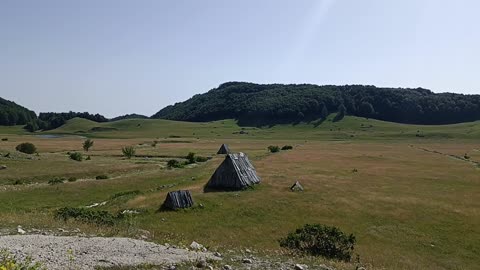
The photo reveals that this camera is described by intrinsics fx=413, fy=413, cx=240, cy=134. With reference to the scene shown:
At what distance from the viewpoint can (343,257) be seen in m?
25.3

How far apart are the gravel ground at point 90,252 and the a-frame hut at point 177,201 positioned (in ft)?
59.3

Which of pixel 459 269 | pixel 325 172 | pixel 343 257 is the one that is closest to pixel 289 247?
pixel 343 257

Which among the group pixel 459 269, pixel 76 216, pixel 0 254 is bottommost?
pixel 459 269

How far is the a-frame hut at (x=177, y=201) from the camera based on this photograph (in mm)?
37859

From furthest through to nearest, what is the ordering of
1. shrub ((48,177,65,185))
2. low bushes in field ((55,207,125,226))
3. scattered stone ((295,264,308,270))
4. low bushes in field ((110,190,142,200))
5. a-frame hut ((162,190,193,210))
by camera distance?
→ shrub ((48,177,65,185))
low bushes in field ((110,190,142,200))
a-frame hut ((162,190,193,210))
low bushes in field ((55,207,125,226))
scattered stone ((295,264,308,270))

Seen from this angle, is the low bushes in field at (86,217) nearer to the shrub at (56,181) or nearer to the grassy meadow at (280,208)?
the grassy meadow at (280,208)

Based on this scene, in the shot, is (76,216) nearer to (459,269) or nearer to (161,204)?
(161,204)

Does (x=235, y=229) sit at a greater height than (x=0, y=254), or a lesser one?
A: lesser

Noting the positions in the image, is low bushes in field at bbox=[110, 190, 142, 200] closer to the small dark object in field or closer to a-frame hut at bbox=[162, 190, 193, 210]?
a-frame hut at bbox=[162, 190, 193, 210]

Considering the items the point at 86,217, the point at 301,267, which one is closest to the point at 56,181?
the point at 86,217

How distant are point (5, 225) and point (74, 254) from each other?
336 inches

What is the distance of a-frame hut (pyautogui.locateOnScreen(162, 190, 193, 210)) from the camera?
124ft

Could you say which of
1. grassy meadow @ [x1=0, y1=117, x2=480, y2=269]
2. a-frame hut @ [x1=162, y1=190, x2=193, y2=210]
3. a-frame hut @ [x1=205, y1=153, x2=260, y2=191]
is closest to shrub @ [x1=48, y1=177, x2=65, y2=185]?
grassy meadow @ [x1=0, y1=117, x2=480, y2=269]

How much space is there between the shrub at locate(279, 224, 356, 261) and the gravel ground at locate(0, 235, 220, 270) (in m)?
9.43
